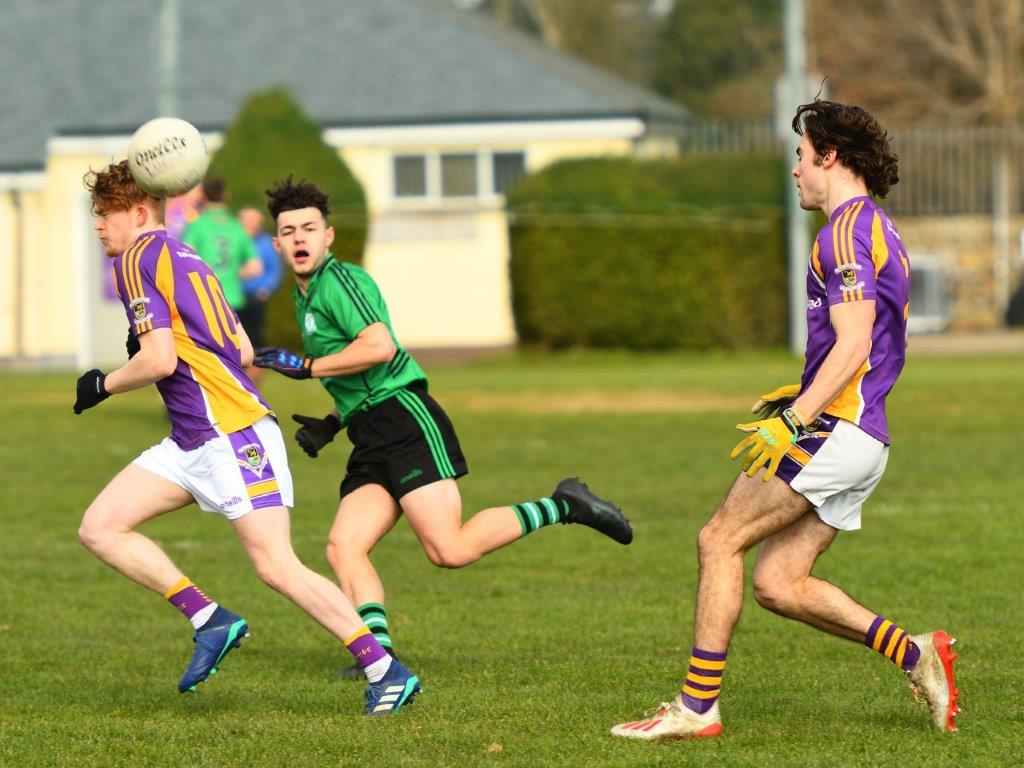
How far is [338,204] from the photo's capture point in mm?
32688

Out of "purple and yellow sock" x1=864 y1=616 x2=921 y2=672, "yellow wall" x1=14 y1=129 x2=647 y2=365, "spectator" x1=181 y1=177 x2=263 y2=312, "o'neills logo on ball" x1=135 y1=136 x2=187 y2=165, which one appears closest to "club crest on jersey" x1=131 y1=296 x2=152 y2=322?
"o'neills logo on ball" x1=135 y1=136 x2=187 y2=165

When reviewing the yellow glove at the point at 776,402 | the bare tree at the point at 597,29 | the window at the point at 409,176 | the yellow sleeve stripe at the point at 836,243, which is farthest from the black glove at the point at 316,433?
the bare tree at the point at 597,29

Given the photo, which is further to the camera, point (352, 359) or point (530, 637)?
point (530, 637)

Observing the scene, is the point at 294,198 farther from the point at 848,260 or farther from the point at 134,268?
the point at 848,260

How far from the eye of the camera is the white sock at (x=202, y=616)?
6918mm

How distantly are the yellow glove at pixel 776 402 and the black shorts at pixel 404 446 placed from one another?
152 cm

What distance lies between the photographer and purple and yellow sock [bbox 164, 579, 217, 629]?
693cm

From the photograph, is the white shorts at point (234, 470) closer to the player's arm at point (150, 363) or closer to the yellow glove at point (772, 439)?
the player's arm at point (150, 363)

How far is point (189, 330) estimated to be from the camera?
6.89 m

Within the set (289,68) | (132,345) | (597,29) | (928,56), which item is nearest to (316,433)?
(132,345)

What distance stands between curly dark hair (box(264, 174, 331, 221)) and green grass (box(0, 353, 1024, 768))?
187 centimetres

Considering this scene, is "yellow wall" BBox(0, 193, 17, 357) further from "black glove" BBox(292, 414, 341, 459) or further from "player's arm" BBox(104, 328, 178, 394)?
"player's arm" BBox(104, 328, 178, 394)

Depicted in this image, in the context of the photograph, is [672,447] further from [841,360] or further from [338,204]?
[338,204]

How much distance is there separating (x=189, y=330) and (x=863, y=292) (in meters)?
2.38
